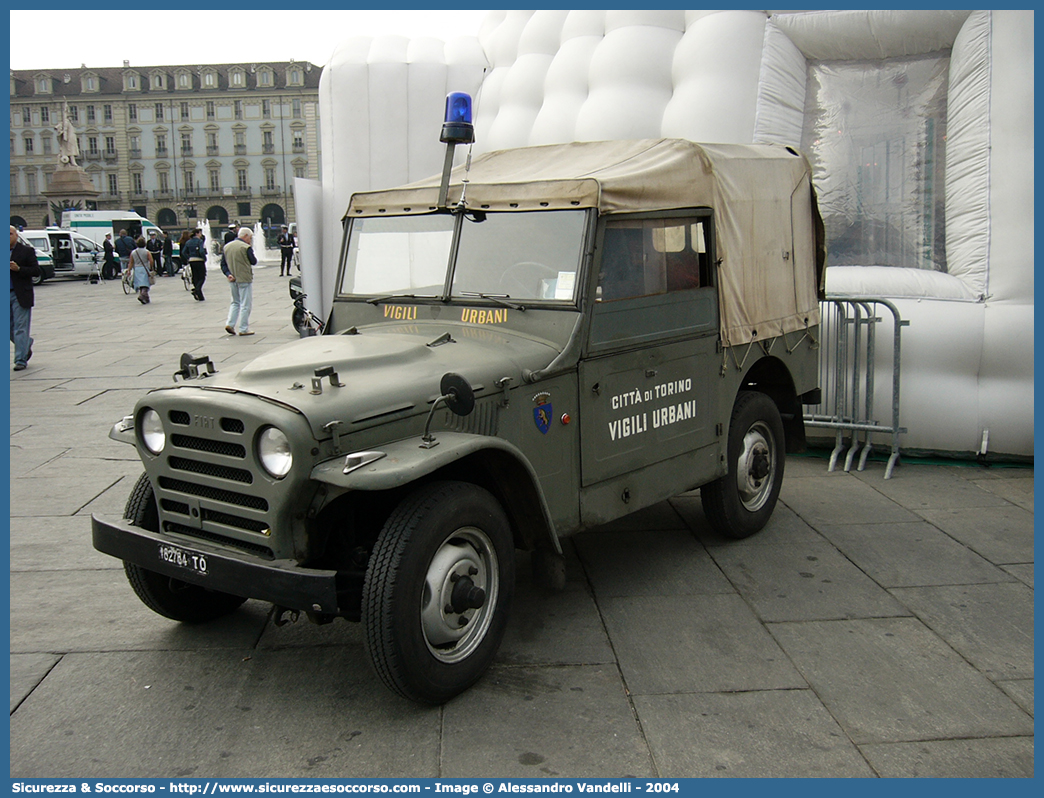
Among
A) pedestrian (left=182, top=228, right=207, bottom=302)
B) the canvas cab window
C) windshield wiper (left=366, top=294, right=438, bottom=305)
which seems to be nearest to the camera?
the canvas cab window

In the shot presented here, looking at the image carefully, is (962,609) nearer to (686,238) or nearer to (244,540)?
(686,238)

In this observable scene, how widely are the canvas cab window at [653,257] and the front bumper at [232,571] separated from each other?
207cm

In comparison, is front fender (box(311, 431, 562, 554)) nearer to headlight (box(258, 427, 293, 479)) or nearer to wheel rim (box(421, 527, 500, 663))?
headlight (box(258, 427, 293, 479))

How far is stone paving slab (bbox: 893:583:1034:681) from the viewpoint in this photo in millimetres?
4328

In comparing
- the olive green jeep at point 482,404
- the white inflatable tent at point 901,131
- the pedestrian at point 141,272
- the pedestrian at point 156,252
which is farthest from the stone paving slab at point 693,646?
the pedestrian at point 156,252

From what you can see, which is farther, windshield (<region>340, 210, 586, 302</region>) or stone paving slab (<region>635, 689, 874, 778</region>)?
windshield (<region>340, 210, 586, 302</region>)

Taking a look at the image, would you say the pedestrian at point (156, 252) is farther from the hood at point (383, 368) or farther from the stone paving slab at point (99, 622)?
the hood at point (383, 368)

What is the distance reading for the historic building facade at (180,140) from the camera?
96.9 meters

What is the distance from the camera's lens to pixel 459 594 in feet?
12.7

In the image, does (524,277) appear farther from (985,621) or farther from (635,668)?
(985,621)

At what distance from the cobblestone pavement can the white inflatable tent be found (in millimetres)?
1281

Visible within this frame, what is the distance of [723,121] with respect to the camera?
8.09 m

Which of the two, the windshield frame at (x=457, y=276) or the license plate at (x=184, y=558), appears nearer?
the license plate at (x=184, y=558)

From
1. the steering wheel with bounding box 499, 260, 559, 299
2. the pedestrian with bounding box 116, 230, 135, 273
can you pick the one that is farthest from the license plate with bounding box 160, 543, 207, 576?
the pedestrian with bounding box 116, 230, 135, 273
